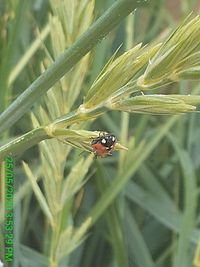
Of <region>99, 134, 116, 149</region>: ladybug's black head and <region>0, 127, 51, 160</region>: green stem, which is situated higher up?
<region>0, 127, 51, 160</region>: green stem

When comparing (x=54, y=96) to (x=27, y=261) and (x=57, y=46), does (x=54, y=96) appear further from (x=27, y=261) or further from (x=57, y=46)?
(x=27, y=261)

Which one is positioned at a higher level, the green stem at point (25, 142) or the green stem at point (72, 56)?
the green stem at point (72, 56)

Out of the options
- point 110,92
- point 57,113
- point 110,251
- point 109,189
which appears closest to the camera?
point 110,92

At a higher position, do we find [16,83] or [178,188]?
[16,83]

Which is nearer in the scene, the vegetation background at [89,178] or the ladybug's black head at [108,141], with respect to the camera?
the ladybug's black head at [108,141]

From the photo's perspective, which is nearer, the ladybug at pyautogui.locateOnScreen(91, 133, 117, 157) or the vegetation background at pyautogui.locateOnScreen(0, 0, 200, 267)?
the ladybug at pyautogui.locateOnScreen(91, 133, 117, 157)

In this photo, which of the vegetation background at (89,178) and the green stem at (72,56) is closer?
the green stem at (72,56)

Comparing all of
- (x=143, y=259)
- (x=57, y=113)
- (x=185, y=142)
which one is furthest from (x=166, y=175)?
(x=57, y=113)
